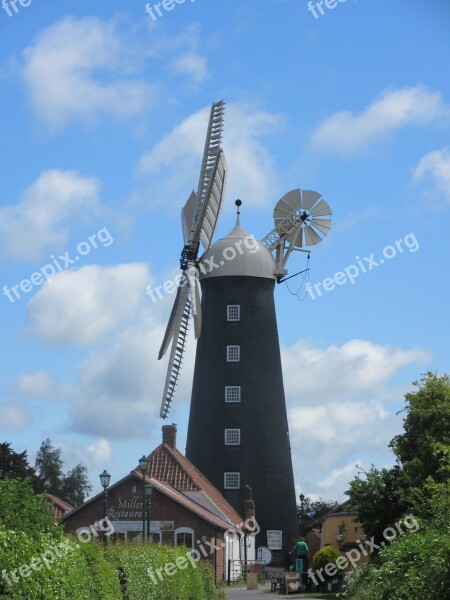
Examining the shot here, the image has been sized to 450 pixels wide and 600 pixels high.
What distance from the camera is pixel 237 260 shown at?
50.0 meters

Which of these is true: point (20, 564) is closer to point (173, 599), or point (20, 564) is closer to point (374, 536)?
point (173, 599)

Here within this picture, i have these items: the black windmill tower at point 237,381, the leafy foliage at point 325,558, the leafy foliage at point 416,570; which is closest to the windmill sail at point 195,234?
the black windmill tower at point 237,381

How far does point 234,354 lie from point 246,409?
2.63 metres

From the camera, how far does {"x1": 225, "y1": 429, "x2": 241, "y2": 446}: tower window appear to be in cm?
4903

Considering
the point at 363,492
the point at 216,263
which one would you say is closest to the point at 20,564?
the point at 363,492

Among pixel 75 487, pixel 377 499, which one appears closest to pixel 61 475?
→ pixel 75 487

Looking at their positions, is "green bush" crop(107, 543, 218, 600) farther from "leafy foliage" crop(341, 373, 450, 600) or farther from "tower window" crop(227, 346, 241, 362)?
"tower window" crop(227, 346, 241, 362)

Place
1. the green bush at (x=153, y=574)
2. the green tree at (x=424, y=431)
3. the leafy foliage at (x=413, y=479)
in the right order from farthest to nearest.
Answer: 1. the green tree at (x=424, y=431)
2. the leafy foliage at (x=413, y=479)
3. the green bush at (x=153, y=574)

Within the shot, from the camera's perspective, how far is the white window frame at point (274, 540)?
163 feet

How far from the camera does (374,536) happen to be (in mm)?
31297

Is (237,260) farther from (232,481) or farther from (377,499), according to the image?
(377,499)

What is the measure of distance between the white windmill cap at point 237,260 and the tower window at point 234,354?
3468 mm

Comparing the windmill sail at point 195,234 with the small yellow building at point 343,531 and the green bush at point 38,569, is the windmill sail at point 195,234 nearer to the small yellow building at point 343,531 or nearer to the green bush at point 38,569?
the small yellow building at point 343,531

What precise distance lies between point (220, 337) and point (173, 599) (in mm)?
26743
